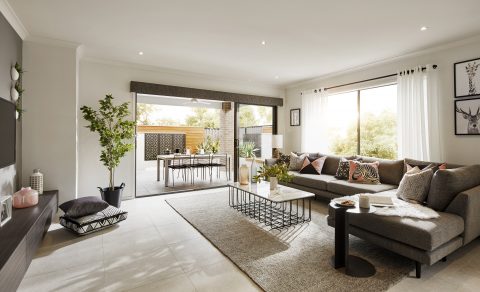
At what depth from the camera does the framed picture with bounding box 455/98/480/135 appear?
339 centimetres

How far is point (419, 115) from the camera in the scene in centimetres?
389

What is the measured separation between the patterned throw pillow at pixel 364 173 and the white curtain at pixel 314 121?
1.45 metres

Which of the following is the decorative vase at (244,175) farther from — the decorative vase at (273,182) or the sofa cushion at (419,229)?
the sofa cushion at (419,229)

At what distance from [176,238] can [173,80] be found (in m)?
3.33

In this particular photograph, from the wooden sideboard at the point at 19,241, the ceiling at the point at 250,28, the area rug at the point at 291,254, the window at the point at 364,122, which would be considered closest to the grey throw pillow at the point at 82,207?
the wooden sideboard at the point at 19,241

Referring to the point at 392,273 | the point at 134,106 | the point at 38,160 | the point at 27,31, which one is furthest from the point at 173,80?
the point at 392,273

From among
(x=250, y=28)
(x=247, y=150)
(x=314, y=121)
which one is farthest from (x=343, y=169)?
(x=250, y=28)

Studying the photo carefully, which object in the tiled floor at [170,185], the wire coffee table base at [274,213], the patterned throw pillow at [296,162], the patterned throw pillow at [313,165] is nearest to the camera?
the wire coffee table base at [274,213]

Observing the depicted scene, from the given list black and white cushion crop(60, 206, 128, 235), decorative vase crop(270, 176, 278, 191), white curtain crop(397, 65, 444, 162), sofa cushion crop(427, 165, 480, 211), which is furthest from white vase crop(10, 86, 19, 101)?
white curtain crop(397, 65, 444, 162)

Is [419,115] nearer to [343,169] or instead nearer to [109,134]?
[343,169]

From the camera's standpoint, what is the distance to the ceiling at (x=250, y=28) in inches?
104

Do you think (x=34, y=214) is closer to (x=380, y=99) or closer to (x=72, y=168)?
(x=72, y=168)

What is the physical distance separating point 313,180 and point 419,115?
1.93 metres

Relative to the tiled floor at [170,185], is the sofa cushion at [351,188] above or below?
above
